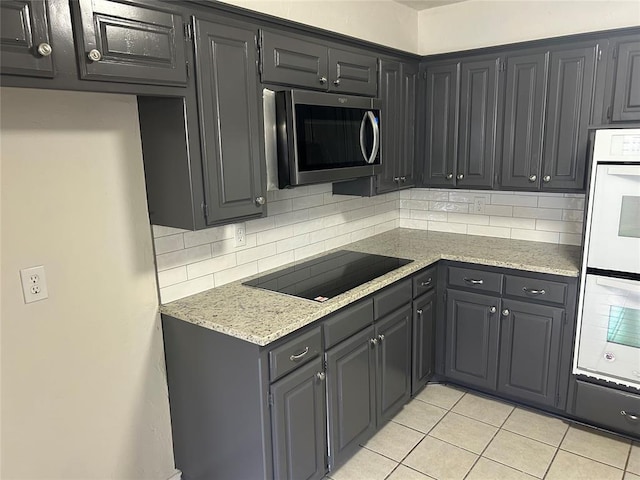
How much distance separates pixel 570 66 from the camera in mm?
2738

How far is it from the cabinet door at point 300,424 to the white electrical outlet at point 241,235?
0.77m

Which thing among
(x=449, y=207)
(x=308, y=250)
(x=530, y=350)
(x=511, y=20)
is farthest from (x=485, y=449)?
(x=511, y=20)

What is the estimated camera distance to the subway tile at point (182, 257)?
2148mm

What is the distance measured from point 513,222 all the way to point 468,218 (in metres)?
0.32

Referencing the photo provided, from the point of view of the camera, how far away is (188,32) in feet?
5.84

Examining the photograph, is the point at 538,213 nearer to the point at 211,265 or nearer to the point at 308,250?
the point at 308,250

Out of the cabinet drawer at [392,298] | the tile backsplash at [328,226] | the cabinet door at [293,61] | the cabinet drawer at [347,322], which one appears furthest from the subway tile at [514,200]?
the cabinet door at [293,61]

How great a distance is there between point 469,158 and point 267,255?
1527 mm

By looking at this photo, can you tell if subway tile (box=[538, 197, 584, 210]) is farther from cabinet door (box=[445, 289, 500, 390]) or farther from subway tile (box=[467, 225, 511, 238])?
cabinet door (box=[445, 289, 500, 390])

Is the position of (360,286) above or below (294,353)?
above

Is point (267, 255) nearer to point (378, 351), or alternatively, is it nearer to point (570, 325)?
point (378, 351)

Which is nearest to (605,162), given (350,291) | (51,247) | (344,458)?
(350,291)

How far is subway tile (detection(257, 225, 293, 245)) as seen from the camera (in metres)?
2.63

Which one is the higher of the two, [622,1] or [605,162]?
[622,1]
